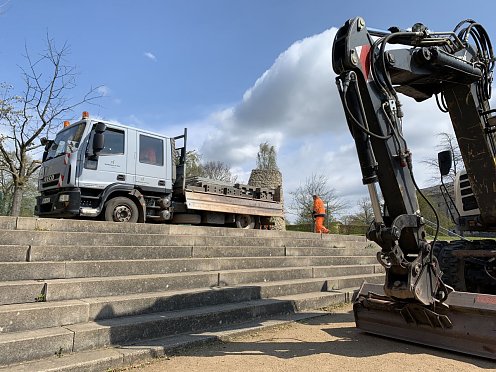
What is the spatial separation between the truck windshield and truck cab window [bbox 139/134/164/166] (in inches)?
55.6

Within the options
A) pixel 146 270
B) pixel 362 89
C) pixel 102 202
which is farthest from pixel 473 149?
pixel 102 202

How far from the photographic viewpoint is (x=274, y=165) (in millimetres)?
32594

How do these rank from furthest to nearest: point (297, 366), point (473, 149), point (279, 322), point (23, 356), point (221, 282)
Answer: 1. point (221, 282)
2. point (279, 322)
3. point (473, 149)
4. point (297, 366)
5. point (23, 356)

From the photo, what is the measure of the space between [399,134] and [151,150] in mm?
6910

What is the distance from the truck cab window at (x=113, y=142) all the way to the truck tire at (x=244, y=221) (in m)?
4.36

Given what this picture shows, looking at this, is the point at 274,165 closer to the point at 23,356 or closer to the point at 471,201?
the point at 471,201

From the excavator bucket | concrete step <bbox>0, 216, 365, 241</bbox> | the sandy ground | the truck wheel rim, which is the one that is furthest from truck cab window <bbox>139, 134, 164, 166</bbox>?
the excavator bucket

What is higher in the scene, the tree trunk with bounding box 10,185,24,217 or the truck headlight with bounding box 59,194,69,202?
the tree trunk with bounding box 10,185,24,217

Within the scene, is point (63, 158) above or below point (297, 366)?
above

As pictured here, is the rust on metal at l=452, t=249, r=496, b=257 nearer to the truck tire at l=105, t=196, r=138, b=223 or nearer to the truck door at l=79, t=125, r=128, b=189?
the truck tire at l=105, t=196, r=138, b=223

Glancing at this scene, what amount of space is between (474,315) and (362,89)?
2.44 metres

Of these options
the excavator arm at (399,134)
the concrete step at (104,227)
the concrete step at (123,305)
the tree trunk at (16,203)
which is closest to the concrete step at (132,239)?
the concrete step at (104,227)

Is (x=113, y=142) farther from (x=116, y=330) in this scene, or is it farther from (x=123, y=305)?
(x=116, y=330)

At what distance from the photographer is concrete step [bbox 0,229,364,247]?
4996 millimetres
